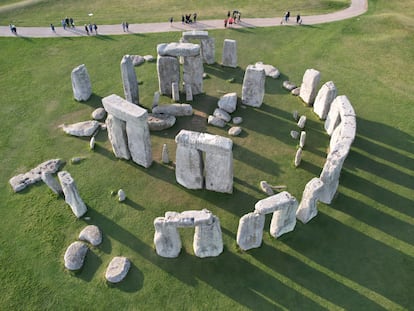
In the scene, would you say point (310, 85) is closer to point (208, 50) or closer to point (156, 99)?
point (208, 50)

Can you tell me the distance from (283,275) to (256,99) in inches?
387

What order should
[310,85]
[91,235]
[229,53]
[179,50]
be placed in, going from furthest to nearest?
[229,53] < [310,85] < [179,50] < [91,235]

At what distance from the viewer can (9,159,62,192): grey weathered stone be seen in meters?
15.3

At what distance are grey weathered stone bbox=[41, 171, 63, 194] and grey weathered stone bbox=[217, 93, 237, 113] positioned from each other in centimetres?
872

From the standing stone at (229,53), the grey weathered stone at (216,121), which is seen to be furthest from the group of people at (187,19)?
the grey weathered stone at (216,121)

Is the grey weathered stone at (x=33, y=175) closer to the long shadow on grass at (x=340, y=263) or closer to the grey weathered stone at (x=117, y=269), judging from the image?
the grey weathered stone at (x=117, y=269)

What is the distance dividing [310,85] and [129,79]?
9222 mm

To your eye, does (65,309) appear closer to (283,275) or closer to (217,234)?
(217,234)

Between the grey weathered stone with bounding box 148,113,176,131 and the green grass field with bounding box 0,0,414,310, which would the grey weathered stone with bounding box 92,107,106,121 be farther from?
the grey weathered stone with bounding box 148,113,176,131

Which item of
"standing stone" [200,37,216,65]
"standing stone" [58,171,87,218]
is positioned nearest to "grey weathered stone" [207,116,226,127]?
"standing stone" [200,37,216,65]

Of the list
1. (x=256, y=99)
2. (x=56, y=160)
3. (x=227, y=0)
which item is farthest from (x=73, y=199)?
(x=227, y=0)

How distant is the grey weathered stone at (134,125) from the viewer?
47.0 feet

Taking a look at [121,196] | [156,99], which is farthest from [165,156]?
[156,99]

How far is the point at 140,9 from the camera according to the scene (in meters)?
31.8
